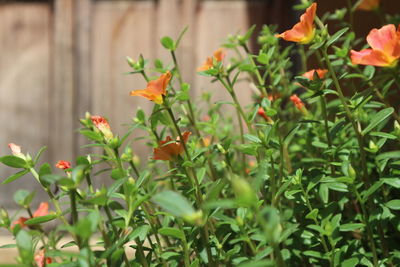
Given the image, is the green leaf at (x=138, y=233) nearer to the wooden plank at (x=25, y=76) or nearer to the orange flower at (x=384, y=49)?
the orange flower at (x=384, y=49)

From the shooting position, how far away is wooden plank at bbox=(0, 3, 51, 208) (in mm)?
2303

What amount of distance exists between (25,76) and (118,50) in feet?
1.50

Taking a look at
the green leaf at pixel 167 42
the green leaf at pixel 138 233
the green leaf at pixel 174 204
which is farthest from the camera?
the green leaf at pixel 167 42

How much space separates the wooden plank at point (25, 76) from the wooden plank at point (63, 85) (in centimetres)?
7

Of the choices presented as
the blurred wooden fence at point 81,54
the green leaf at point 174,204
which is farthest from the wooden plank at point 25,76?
the green leaf at point 174,204

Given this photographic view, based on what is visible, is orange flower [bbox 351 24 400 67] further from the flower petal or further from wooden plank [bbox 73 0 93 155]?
wooden plank [bbox 73 0 93 155]

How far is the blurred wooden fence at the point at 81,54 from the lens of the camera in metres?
2.25

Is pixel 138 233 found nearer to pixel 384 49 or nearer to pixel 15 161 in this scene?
pixel 15 161

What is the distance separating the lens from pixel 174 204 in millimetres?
368

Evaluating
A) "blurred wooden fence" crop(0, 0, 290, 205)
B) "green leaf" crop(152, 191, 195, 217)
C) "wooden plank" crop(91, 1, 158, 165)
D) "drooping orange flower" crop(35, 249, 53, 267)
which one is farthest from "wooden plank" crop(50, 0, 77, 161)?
"green leaf" crop(152, 191, 195, 217)

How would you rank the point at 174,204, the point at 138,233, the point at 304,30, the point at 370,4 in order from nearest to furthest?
the point at 174,204
the point at 138,233
the point at 304,30
the point at 370,4

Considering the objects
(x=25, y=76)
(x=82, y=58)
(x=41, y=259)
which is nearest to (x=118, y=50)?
(x=82, y=58)

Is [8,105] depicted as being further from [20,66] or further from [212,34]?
[212,34]

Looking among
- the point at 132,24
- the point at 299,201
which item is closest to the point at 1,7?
the point at 132,24
